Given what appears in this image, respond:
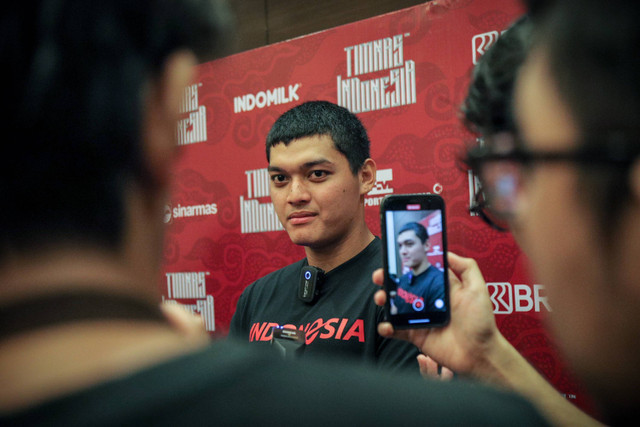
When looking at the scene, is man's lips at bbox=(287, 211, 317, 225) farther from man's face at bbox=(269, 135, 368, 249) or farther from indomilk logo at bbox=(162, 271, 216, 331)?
indomilk logo at bbox=(162, 271, 216, 331)

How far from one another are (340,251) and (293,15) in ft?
4.73

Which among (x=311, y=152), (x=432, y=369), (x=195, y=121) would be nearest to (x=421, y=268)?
(x=432, y=369)

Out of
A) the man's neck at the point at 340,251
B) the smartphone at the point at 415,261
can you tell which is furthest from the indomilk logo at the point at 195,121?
the smartphone at the point at 415,261

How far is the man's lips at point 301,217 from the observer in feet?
Answer: 5.18

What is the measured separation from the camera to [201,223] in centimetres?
266

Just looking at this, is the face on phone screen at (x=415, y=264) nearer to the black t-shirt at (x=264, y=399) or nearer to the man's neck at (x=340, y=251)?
the man's neck at (x=340, y=251)

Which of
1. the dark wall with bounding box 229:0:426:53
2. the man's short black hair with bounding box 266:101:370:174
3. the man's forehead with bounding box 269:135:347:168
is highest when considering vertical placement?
the dark wall with bounding box 229:0:426:53

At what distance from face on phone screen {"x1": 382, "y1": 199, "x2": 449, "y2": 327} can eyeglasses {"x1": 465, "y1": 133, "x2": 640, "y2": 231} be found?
0.38 metres

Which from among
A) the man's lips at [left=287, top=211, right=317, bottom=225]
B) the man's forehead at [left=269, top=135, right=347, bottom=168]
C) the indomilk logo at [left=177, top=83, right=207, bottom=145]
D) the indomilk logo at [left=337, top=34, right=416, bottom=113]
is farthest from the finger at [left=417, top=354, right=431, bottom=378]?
the indomilk logo at [left=177, top=83, right=207, bottom=145]

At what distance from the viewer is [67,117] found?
1.29 feet

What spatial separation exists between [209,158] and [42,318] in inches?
92.6

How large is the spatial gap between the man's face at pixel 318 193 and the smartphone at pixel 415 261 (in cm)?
49

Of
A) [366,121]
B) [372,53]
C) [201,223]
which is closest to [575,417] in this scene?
[366,121]

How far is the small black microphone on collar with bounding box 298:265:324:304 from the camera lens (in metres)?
1.50
